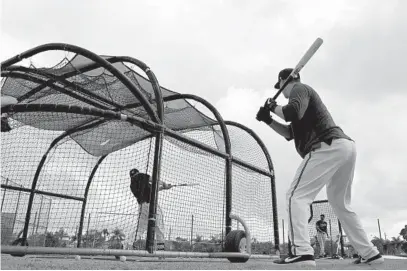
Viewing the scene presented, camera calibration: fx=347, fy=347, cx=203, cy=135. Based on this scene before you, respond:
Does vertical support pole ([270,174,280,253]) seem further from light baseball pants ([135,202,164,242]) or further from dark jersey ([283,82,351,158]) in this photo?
dark jersey ([283,82,351,158])

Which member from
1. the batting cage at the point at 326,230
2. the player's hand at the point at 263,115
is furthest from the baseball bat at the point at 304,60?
the batting cage at the point at 326,230

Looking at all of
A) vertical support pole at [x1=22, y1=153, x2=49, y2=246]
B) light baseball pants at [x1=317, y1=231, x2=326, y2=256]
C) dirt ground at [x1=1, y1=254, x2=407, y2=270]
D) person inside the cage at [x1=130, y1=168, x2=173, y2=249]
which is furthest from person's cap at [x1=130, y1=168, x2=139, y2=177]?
light baseball pants at [x1=317, y1=231, x2=326, y2=256]

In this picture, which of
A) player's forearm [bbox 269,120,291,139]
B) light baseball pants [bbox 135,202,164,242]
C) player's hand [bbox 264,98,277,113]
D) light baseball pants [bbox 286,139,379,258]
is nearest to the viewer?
light baseball pants [bbox 286,139,379,258]

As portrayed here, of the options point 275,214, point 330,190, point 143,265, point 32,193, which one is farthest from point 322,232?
point 143,265

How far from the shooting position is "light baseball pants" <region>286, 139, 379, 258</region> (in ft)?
9.84

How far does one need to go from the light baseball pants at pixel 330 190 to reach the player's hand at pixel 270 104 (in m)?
0.59

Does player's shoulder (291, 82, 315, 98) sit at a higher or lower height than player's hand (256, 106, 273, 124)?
higher

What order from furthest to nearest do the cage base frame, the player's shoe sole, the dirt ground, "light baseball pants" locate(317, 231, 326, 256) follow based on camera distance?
"light baseball pants" locate(317, 231, 326, 256) → the player's shoe sole → the cage base frame → the dirt ground

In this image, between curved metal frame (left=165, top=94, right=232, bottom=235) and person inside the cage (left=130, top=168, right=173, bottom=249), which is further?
curved metal frame (left=165, top=94, right=232, bottom=235)

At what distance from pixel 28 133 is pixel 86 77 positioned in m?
1.21

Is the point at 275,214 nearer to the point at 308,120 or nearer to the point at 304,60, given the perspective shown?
the point at 308,120

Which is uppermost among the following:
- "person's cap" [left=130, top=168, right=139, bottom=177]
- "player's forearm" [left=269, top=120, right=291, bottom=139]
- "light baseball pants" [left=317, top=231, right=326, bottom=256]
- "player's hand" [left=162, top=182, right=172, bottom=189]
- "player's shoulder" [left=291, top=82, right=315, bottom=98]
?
"player's shoulder" [left=291, top=82, right=315, bottom=98]

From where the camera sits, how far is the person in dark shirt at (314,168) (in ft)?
9.88

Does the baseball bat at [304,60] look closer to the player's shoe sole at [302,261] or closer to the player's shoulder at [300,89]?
the player's shoulder at [300,89]
